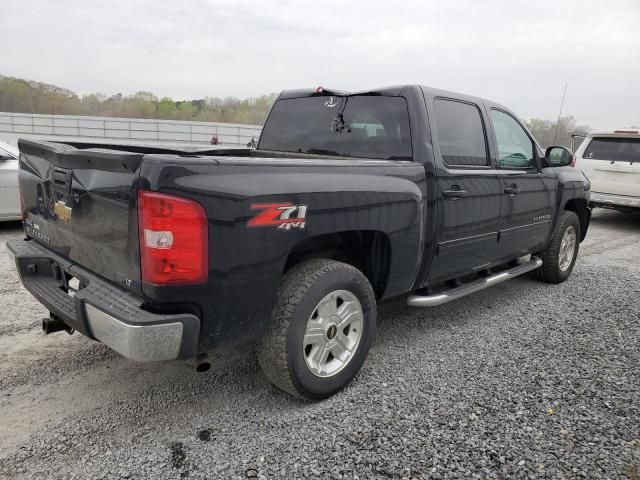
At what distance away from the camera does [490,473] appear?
2.30 m

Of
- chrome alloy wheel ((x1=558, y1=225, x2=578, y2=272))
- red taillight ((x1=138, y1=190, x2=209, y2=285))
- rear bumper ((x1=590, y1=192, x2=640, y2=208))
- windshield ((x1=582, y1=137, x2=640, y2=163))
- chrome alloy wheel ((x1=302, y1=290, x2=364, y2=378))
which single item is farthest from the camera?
windshield ((x1=582, y1=137, x2=640, y2=163))

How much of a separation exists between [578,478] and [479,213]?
1999 millimetres

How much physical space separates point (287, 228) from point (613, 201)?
8778 mm

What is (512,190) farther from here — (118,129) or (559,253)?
(118,129)

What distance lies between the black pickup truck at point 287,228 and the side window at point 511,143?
3 centimetres

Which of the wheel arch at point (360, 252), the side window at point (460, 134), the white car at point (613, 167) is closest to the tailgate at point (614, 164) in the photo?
the white car at point (613, 167)

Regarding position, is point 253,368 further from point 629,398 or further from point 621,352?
point 621,352

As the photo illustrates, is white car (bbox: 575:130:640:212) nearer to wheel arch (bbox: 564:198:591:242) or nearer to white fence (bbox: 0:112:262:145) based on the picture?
wheel arch (bbox: 564:198:591:242)

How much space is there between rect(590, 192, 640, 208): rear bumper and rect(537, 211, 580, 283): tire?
433 cm

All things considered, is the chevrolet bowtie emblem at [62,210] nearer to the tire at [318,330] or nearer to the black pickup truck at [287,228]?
the black pickup truck at [287,228]

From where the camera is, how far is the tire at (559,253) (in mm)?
5234

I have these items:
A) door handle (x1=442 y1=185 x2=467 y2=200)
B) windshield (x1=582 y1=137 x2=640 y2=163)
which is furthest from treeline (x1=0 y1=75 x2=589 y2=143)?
door handle (x1=442 y1=185 x2=467 y2=200)

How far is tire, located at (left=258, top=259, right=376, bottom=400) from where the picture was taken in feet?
8.45

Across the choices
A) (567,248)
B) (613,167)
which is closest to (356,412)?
(567,248)
